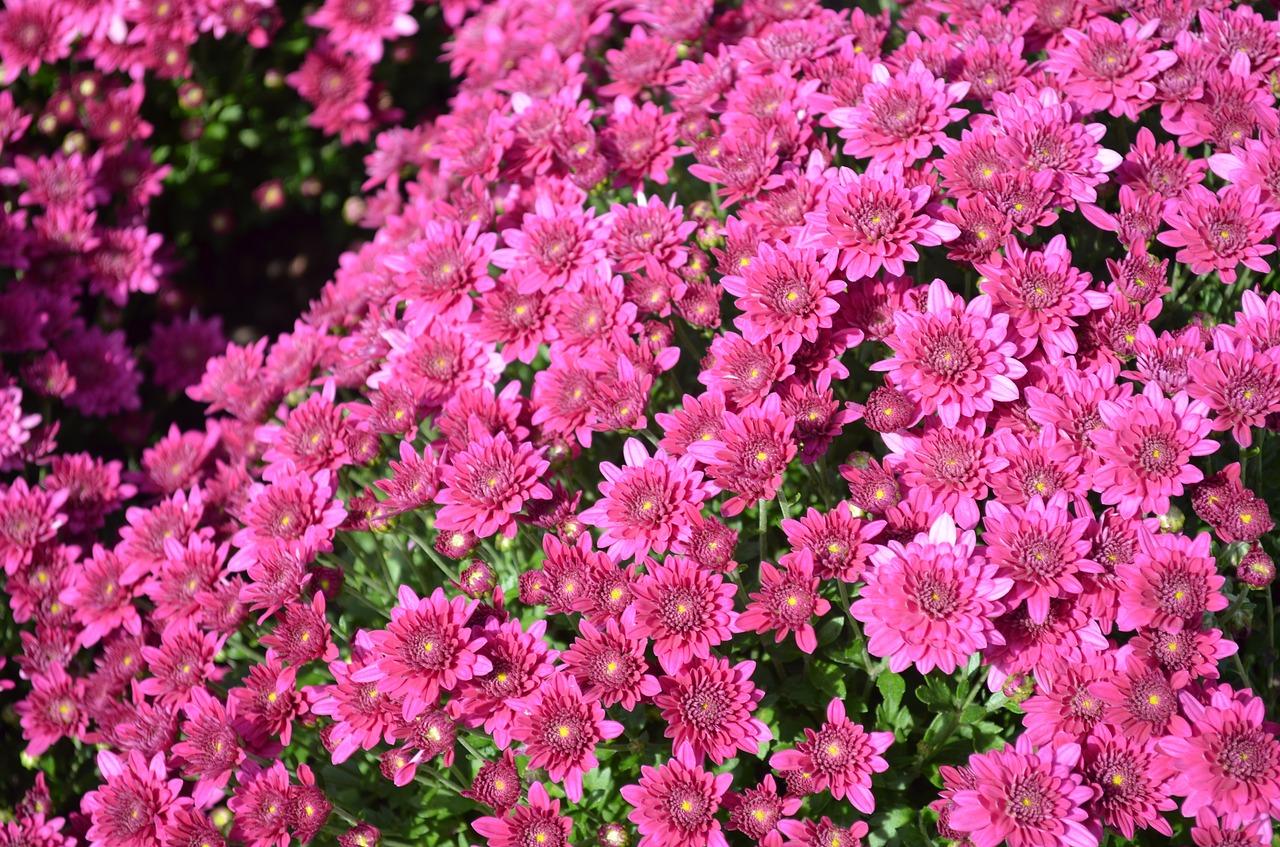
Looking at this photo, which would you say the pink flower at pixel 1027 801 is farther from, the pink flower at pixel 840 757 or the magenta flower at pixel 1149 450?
the magenta flower at pixel 1149 450

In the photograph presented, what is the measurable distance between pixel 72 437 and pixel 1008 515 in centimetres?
422

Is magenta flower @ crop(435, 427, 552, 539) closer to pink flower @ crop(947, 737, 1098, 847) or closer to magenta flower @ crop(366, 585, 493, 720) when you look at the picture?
magenta flower @ crop(366, 585, 493, 720)

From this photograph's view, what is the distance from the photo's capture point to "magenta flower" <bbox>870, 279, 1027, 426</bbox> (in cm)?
274

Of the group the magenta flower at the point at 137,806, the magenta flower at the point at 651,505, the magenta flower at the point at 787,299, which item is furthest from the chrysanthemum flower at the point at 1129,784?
the magenta flower at the point at 137,806

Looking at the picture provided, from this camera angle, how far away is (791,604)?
264 cm

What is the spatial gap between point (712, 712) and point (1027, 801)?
2.53 feet

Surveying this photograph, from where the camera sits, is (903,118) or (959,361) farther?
(903,118)

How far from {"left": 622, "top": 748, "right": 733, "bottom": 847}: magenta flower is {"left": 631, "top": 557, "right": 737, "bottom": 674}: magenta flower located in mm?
264

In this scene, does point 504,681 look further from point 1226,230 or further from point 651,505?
point 1226,230

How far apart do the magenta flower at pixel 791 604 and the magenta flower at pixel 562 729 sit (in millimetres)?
460

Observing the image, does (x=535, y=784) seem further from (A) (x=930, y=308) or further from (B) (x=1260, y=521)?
(B) (x=1260, y=521)

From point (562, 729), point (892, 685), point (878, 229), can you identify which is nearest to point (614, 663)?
point (562, 729)

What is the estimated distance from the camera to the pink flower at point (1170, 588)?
246 centimetres

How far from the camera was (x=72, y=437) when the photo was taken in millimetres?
4797
